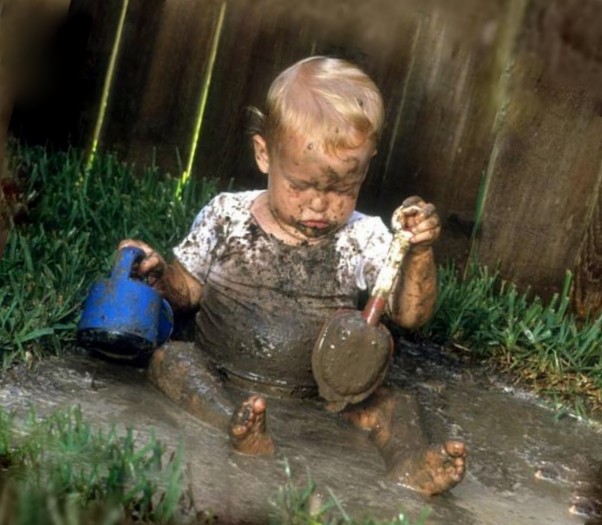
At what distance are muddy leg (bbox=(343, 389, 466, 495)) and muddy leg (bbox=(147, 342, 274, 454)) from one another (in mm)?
336

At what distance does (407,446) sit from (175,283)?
2.92 ft

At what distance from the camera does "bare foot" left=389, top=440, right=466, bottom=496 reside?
10.9 feet

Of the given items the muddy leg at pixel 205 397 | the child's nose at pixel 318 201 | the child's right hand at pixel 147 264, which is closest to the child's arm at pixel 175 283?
the child's right hand at pixel 147 264

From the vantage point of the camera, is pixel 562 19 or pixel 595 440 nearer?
pixel 595 440

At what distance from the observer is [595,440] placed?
4254mm

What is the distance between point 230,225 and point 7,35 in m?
1.40

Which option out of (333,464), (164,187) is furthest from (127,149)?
(333,464)

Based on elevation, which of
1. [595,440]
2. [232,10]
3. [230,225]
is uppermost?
[232,10]

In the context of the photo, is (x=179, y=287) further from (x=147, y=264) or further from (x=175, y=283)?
(x=147, y=264)

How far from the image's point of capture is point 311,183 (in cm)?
386

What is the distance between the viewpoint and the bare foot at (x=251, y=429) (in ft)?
11.0

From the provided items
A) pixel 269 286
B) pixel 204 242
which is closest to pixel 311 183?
pixel 269 286

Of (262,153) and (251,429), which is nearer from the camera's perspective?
(251,429)

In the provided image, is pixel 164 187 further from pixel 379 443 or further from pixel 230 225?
pixel 379 443
